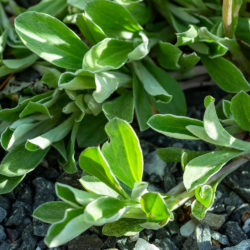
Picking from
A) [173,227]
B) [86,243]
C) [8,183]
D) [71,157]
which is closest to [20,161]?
[8,183]

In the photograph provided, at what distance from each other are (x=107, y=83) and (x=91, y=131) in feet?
0.98

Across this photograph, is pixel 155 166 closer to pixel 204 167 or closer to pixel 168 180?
pixel 168 180

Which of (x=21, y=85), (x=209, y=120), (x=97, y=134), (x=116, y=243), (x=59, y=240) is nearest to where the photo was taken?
(x=59, y=240)

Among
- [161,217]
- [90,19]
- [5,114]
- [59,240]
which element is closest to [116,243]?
[161,217]

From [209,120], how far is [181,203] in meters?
0.31

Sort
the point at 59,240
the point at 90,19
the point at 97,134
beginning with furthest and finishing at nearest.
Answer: the point at 97,134
the point at 90,19
the point at 59,240

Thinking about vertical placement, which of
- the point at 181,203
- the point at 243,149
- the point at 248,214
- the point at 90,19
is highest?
the point at 90,19

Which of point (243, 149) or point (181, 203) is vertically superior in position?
point (243, 149)

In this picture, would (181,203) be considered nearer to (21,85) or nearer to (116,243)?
(116,243)

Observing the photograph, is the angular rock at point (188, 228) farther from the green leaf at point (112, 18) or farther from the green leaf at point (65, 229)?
the green leaf at point (112, 18)

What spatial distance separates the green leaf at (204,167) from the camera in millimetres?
1562

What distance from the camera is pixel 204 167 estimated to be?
1.61 metres

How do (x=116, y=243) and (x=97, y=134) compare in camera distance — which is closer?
(x=116, y=243)

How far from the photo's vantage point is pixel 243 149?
5.41 ft
